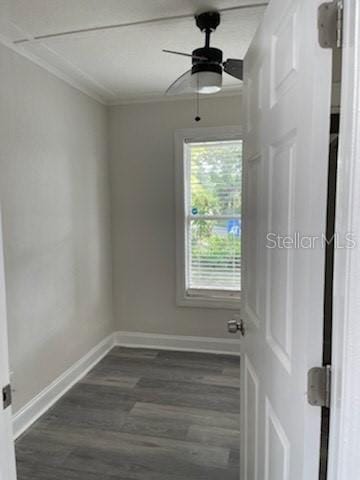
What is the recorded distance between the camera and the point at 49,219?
2594 mm

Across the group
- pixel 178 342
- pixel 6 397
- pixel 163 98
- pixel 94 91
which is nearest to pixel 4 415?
pixel 6 397

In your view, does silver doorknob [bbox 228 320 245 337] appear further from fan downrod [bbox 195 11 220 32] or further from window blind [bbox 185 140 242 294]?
window blind [bbox 185 140 242 294]

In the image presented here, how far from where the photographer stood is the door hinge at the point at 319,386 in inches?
29.7

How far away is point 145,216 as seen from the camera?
11.5ft

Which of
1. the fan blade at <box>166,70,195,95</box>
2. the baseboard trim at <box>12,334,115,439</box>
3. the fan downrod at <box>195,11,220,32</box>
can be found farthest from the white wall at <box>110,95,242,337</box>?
the fan downrod at <box>195,11,220,32</box>

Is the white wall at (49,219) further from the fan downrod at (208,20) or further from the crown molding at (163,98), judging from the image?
the fan downrod at (208,20)

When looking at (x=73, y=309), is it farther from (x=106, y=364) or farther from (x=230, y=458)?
(x=230, y=458)

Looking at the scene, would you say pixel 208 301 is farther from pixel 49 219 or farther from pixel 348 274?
pixel 348 274

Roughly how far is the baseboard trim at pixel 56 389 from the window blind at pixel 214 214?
113 centimetres

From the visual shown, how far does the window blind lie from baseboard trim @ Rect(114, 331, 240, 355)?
21.5 inches

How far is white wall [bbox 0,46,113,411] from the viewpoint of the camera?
2.23m

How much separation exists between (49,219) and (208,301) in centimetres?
174

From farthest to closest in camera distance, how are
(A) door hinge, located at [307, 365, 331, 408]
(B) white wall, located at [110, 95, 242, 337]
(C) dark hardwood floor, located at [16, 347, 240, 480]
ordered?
(B) white wall, located at [110, 95, 242, 337] < (C) dark hardwood floor, located at [16, 347, 240, 480] < (A) door hinge, located at [307, 365, 331, 408]

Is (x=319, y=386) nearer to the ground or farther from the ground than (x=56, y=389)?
farther from the ground
